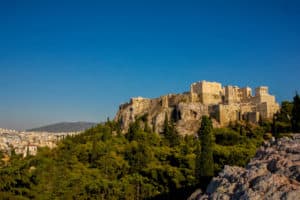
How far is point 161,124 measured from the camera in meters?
69.8

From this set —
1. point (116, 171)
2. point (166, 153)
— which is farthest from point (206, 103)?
point (116, 171)

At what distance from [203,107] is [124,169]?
1100 inches

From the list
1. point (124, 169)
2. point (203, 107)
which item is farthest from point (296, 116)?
point (203, 107)

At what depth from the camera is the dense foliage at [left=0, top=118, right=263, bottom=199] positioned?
3753 centimetres

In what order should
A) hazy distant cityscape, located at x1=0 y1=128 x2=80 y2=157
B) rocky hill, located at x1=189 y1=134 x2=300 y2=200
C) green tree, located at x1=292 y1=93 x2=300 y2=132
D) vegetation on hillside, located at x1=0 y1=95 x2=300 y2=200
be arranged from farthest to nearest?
hazy distant cityscape, located at x1=0 y1=128 x2=80 y2=157, green tree, located at x1=292 y1=93 x2=300 y2=132, vegetation on hillside, located at x1=0 y1=95 x2=300 y2=200, rocky hill, located at x1=189 y1=134 x2=300 y2=200

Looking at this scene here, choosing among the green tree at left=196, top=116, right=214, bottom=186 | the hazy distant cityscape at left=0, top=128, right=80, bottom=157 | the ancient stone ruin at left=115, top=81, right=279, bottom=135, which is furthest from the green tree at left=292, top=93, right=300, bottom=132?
the hazy distant cityscape at left=0, top=128, right=80, bottom=157

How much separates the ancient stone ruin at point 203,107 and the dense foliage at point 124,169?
371 inches

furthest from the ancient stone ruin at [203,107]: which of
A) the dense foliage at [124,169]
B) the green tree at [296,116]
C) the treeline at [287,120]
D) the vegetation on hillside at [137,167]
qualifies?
the green tree at [296,116]

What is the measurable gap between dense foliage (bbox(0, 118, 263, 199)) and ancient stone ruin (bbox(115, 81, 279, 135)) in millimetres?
9434

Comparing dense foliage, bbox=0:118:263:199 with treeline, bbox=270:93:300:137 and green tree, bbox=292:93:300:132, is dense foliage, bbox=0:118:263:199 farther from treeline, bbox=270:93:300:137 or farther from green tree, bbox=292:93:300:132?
green tree, bbox=292:93:300:132

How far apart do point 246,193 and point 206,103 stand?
59090mm

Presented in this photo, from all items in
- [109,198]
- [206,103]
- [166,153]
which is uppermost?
[206,103]

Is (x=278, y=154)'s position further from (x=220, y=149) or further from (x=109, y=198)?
(x=220, y=149)

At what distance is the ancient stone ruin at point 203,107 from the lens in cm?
6656
